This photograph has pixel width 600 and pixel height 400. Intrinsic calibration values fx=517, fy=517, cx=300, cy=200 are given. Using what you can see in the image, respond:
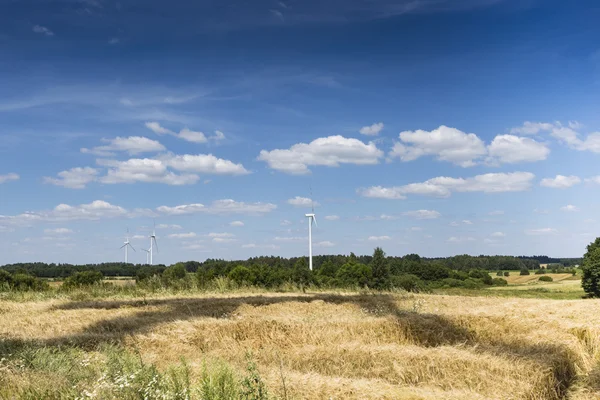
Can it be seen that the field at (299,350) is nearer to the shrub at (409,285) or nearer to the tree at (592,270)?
the shrub at (409,285)

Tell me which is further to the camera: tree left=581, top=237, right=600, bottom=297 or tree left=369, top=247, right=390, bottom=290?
tree left=369, top=247, right=390, bottom=290

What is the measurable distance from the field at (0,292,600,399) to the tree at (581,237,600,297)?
46287 millimetres

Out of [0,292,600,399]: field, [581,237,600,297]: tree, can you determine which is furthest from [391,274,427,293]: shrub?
[581,237,600,297]: tree

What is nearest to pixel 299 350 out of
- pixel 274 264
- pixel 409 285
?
pixel 409 285

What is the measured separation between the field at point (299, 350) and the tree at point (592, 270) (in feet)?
152

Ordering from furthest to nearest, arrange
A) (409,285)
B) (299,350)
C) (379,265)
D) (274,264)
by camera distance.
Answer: (274,264)
(379,265)
(409,285)
(299,350)

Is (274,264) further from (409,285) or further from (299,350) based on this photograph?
(299,350)

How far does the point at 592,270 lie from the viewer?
56781 millimetres

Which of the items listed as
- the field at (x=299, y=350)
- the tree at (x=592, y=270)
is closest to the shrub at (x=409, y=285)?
the field at (x=299, y=350)

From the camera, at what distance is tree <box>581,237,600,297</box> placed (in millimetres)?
54875

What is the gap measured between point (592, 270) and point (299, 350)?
2263 inches

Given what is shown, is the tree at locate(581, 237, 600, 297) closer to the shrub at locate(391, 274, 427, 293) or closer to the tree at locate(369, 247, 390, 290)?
the shrub at locate(391, 274, 427, 293)

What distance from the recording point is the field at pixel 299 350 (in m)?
6.51

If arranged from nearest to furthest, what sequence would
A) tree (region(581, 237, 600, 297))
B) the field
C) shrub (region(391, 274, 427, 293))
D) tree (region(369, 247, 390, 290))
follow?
the field
shrub (region(391, 274, 427, 293))
tree (region(581, 237, 600, 297))
tree (region(369, 247, 390, 290))
